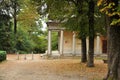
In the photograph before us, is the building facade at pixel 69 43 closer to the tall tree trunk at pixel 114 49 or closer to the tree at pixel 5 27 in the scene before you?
the tree at pixel 5 27

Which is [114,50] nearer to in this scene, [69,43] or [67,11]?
[67,11]

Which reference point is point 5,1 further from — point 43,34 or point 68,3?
point 68,3

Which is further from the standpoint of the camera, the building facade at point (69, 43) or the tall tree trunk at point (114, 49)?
the building facade at point (69, 43)

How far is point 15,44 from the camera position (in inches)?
2073

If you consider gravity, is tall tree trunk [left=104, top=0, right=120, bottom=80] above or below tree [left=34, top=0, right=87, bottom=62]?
below

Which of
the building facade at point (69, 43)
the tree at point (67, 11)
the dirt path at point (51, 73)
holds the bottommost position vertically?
the dirt path at point (51, 73)

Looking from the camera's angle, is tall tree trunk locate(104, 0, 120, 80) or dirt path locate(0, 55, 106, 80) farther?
dirt path locate(0, 55, 106, 80)

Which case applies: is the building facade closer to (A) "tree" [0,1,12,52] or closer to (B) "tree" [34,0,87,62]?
(A) "tree" [0,1,12,52]

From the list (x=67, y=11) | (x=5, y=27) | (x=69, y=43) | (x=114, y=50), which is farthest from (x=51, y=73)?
(x=5, y=27)

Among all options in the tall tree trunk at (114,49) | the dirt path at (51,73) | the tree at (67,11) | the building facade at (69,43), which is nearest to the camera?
the tall tree trunk at (114,49)

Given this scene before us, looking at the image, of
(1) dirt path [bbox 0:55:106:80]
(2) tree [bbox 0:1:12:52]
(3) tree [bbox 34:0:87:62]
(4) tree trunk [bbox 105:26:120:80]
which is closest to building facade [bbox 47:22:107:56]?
(2) tree [bbox 0:1:12:52]

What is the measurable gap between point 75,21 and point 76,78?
36.8 ft

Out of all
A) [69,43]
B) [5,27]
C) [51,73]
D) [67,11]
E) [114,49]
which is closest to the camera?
[114,49]

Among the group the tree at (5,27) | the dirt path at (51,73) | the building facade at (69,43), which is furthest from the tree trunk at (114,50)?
the tree at (5,27)
